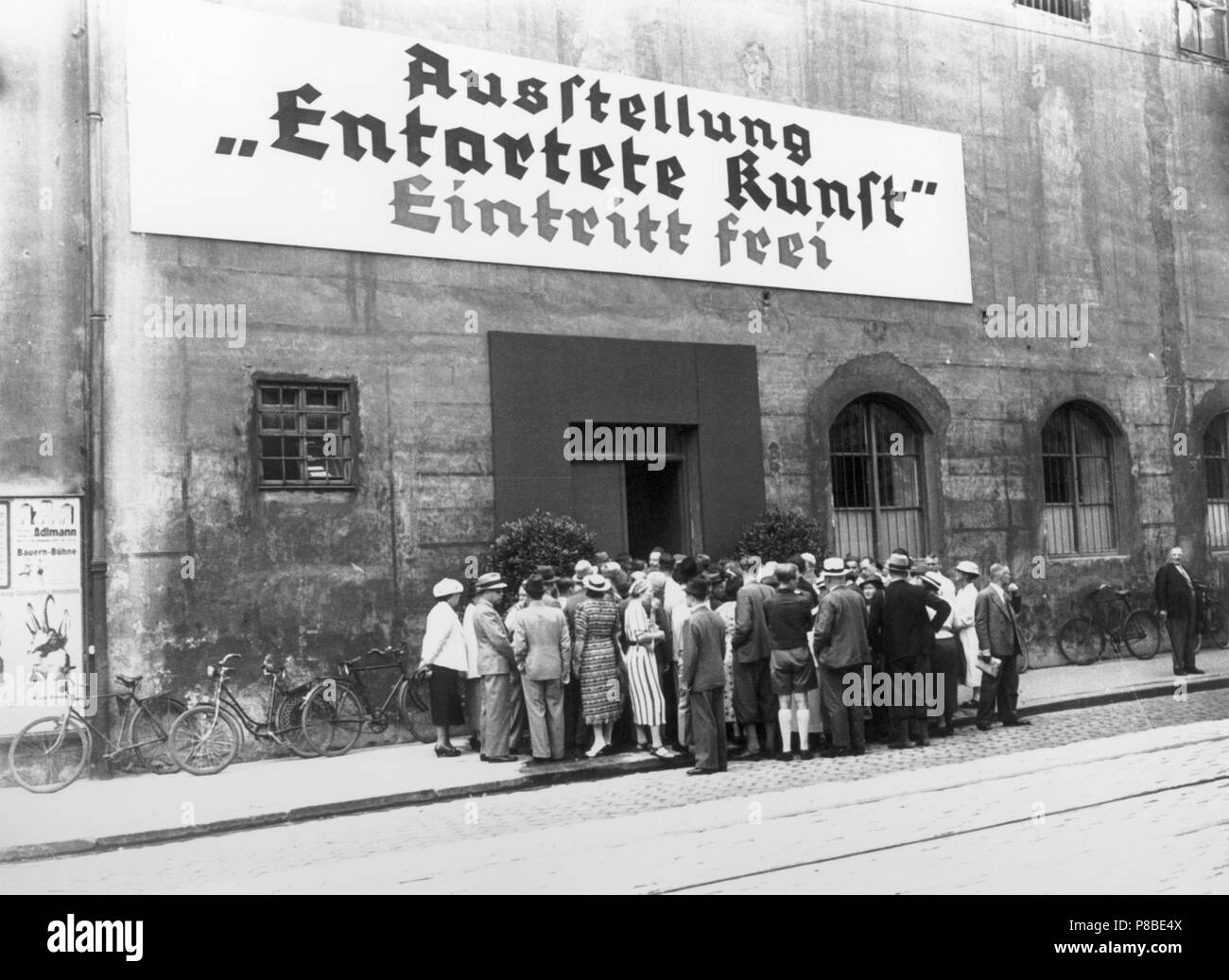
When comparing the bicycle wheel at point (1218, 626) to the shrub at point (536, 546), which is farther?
the bicycle wheel at point (1218, 626)

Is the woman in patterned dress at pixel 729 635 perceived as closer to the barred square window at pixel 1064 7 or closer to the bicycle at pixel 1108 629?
the bicycle at pixel 1108 629

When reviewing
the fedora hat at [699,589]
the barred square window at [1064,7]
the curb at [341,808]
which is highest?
the barred square window at [1064,7]

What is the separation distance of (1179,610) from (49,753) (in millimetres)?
13629

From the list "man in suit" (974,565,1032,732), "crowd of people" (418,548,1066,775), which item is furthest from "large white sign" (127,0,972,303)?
"man in suit" (974,565,1032,732)

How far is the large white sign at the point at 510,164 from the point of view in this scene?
13.5m

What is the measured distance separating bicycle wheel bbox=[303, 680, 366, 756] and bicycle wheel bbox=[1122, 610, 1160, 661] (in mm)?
12029

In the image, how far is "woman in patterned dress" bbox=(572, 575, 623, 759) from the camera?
40.9ft

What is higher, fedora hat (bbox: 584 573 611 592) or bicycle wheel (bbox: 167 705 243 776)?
fedora hat (bbox: 584 573 611 592)

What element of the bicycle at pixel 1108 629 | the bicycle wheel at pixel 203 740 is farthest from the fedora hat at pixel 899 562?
the bicycle at pixel 1108 629

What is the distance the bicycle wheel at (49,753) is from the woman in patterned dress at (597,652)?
176 inches

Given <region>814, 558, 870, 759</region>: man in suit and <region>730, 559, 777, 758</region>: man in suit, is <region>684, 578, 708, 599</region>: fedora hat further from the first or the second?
<region>814, 558, 870, 759</region>: man in suit

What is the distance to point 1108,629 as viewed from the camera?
65.3 feet

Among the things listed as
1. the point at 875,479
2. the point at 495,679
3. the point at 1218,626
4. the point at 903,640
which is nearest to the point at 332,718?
the point at 495,679

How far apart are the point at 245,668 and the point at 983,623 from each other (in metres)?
7.44
